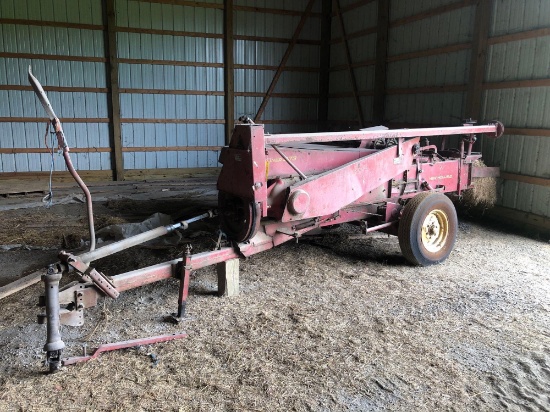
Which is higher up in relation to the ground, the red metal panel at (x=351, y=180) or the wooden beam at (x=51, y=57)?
the wooden beam at (x=51, y=57)

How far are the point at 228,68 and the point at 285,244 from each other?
7.22 meters

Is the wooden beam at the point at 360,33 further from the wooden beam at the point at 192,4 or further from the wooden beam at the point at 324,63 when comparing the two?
the wooden beam at the point at 192,4

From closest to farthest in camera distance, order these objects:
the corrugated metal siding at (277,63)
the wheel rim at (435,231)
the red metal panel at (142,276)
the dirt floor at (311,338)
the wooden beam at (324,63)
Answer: the dirt floor at (311,338), the red metal panel at (142,276), the wheel rim at (435,231), the corrugated metal siding at (277,63), the wooden beam at (324,63)

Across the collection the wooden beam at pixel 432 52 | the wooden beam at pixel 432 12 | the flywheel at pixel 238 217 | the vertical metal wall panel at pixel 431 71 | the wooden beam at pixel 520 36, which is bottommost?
the flywheel at pixel 238 217

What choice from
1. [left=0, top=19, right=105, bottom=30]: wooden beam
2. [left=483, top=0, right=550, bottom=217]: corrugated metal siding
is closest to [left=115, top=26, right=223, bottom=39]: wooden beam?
[left=0, top=19, right=105, bottom=30]: wooden beam

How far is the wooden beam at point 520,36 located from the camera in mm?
6484

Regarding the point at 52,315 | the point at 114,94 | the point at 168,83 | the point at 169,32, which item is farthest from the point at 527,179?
the point at 114,94

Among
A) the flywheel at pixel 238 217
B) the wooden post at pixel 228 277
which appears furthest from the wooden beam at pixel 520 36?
the wooden post at pixel 228 277

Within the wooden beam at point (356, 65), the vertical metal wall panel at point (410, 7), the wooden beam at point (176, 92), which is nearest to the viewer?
the vertical metal wall panel at point (410, 7)

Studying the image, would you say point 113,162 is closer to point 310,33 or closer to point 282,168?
point 310,33

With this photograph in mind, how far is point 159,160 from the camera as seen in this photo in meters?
11.7

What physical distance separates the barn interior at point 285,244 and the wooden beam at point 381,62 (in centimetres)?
4

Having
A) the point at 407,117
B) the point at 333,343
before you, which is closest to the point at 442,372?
the point at 333,343

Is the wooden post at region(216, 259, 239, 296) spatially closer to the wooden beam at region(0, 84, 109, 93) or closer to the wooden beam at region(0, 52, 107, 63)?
the wooden beam at region(0, 84, 109, 93)
